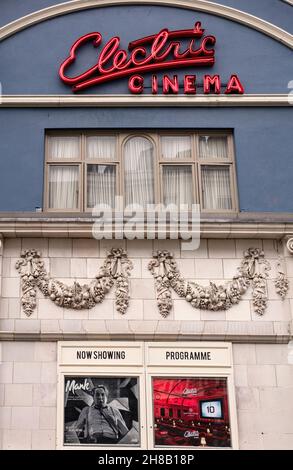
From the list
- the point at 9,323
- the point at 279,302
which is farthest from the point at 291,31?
the point at 9,323

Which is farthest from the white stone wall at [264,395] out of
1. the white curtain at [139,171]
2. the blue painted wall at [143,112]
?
the white curtain at [139,171]

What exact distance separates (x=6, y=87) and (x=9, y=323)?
5393 mm

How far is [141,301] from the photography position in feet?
51.0

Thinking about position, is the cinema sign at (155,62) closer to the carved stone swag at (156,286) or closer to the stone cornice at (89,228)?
the stone cornice at (89,228)

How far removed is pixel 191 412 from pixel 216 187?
197 inches

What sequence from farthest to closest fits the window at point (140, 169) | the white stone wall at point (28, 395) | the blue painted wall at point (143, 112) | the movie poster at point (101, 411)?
the window at point (140, 169)
the blue painted wall at point (143, 112)
the movie poster at point (101, 411)
the white stone wall at point (28, 395)

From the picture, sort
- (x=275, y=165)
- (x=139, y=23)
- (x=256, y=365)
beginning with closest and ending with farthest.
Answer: (x=256, y=365) → (x=275, y=165) → (x=139, y=23)

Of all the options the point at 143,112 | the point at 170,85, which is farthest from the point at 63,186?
the point at 170,85

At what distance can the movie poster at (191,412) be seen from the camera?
578 inches

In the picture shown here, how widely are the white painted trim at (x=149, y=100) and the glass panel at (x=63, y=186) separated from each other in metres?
1.43

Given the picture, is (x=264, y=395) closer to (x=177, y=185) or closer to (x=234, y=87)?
(x=177, y=185)

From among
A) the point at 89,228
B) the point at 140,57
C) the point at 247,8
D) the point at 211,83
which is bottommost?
the point at 89,228

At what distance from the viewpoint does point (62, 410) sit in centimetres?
1469
